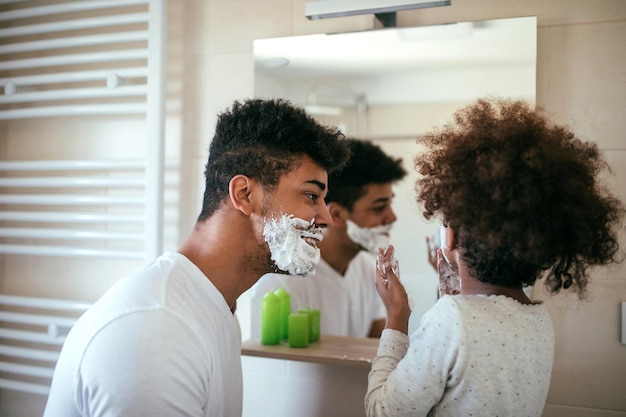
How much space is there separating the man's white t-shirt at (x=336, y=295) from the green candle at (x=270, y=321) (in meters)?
0.06

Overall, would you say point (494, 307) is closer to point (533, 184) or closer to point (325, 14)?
point (533, 184)

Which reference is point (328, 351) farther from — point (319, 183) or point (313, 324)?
point (319, 183)

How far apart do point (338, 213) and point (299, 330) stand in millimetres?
334

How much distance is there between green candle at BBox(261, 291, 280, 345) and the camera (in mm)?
1479

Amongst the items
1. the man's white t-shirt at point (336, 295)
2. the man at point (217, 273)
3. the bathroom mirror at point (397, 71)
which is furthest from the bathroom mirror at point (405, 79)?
the man at point (217, 273)

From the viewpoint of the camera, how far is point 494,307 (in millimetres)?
893

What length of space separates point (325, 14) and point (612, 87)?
27.1 inches

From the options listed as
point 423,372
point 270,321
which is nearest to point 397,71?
point 270,321

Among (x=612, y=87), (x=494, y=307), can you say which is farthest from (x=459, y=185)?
(x=612, y=87)

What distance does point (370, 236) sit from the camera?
1504 millimetres

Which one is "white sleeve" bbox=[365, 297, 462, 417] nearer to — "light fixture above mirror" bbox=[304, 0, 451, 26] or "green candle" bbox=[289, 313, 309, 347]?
"green candle" bbox=[289, 313, 309, 347]

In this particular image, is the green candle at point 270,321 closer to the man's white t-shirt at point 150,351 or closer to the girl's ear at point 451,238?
the man's white t-shirt at point 150,351

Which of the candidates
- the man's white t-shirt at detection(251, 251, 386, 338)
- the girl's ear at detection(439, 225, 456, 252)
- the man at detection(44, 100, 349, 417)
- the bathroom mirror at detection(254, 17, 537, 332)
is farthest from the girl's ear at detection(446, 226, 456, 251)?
the man's white t-shirt at detection(251, 251, 386, 338)

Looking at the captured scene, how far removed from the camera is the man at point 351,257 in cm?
147
